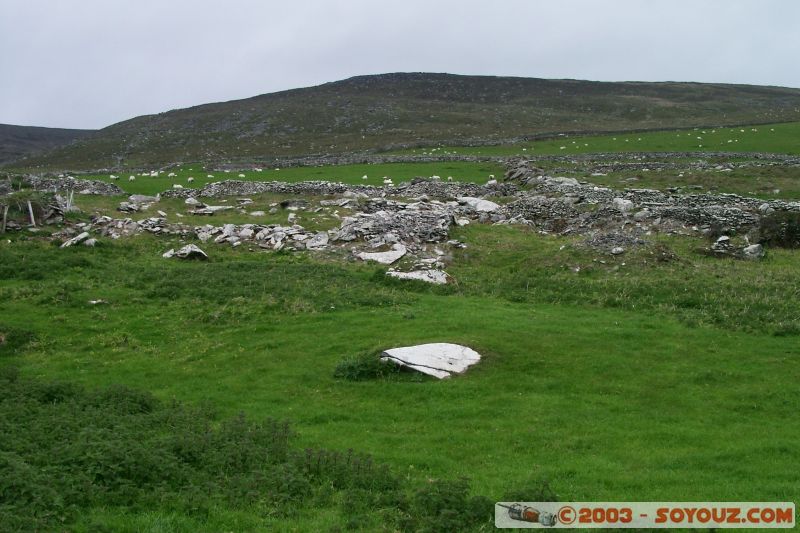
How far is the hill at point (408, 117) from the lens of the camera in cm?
11738

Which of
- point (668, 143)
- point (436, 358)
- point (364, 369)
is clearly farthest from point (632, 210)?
point (668, 143)

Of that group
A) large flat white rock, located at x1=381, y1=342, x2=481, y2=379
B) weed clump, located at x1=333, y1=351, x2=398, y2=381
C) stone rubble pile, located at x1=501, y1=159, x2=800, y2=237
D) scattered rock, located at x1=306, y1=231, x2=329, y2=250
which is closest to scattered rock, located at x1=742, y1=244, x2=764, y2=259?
stone rubble pile, located at x1=501, y1=159, x2=800, y2=237

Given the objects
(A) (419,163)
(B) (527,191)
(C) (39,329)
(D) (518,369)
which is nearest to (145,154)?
(A) (419,163)

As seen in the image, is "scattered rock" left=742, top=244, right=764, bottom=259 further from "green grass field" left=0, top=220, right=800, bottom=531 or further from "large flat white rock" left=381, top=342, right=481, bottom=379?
"large flat white rock" left=381, top=342, right=481, bottom=379

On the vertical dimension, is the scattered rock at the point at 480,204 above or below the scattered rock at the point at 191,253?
above

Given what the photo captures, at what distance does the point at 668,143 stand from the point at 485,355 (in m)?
77.8

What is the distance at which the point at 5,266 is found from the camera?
30250 millimetres

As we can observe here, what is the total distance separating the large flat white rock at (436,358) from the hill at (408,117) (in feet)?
288

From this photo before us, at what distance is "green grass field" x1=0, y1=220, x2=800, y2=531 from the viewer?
13.0 meters

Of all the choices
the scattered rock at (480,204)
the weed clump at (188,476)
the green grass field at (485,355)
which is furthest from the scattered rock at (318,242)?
the weed clump at (188,476)

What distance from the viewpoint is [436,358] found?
19125mm

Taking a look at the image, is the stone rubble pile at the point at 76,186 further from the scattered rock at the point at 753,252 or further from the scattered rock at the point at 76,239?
the scattered rock at the point at 753,252

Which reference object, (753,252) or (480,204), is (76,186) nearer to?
(480,204)

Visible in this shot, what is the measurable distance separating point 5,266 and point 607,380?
28192 mm
